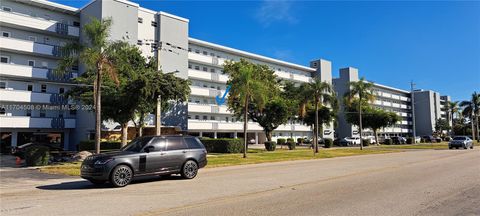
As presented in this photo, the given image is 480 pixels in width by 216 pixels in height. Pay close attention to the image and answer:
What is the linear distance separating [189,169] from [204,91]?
42.9 meters

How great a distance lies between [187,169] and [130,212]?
6.61m

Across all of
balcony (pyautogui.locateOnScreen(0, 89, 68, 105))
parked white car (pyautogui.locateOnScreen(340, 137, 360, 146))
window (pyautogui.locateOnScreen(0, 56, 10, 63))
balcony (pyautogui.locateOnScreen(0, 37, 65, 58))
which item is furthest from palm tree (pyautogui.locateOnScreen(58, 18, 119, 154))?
parked white car (pyautogui.locateOnScreen(340, 137, 360, 146))

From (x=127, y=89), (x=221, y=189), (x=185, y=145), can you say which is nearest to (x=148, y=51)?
(x=127, y=89)

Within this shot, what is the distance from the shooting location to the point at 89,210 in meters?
8.20

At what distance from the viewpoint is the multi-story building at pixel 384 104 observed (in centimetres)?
9425

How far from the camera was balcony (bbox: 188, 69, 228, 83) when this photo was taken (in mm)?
55856

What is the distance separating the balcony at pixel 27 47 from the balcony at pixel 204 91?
19.2m

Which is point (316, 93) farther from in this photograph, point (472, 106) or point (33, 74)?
point (472, 106)

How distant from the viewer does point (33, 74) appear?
39.9 m

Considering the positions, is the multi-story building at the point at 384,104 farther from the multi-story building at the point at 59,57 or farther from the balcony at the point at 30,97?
the balcony at the point at 30,97

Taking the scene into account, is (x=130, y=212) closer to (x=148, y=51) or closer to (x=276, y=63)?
(x=148, y=51)

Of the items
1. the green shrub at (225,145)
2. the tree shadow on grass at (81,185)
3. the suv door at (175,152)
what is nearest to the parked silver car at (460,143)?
the green shrub at (225,145)

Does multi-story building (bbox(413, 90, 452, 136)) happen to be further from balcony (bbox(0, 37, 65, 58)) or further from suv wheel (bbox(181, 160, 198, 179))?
suv wheel (bbox(181, 160, 198, 179))

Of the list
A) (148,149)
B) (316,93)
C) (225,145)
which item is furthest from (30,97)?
(148,149)
